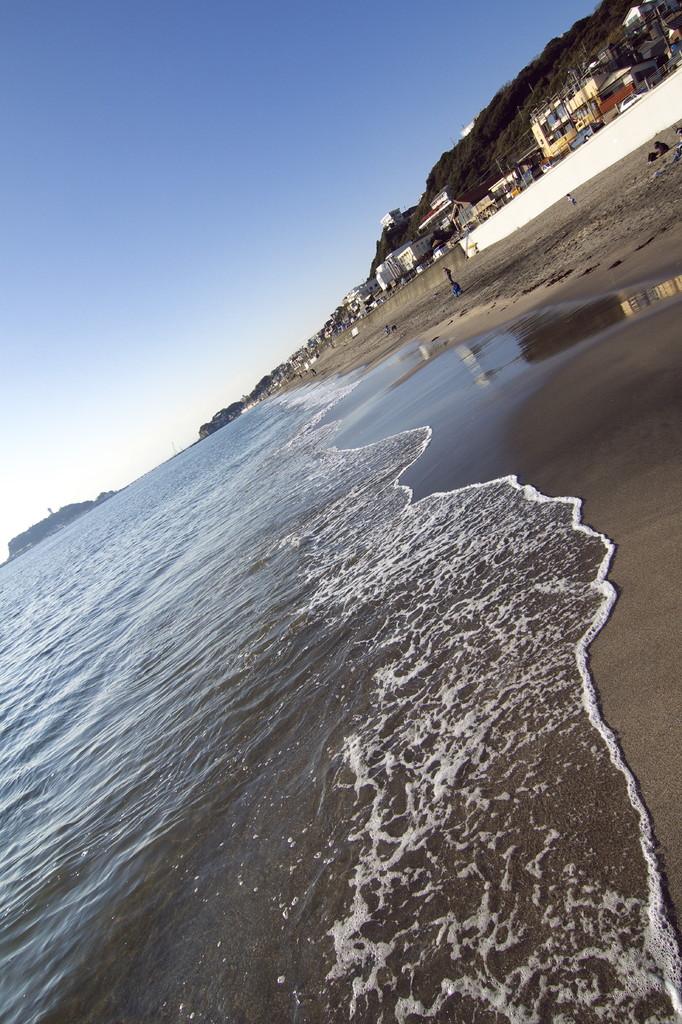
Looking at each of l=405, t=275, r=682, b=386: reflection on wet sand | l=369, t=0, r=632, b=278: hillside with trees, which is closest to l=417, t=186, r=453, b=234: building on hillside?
l=369, t=0, r=632, b=278: hillside with trees

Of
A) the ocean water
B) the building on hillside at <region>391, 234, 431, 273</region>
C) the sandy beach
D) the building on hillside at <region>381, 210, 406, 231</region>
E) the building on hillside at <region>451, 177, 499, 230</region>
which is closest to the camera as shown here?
the ocean water

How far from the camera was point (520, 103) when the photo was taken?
101250 millimetres

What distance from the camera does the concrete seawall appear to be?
23734 mm

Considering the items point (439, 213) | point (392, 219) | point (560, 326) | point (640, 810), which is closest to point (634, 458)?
point (640, 810)

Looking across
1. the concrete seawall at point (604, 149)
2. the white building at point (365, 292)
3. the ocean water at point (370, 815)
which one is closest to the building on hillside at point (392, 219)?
the white building at point (365, 292)

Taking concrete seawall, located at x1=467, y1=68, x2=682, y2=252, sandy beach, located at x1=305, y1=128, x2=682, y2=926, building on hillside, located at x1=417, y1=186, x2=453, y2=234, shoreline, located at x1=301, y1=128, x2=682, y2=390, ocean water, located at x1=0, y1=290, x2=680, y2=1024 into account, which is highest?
building on hillside, located at x1=417, y1=186, x2=453, y2=234

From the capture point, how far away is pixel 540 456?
882 cm

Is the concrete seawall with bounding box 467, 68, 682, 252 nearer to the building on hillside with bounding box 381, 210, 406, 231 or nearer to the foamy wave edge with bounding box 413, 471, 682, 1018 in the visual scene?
the foamy wave edge with bounding box 413, 471, 682, 1018

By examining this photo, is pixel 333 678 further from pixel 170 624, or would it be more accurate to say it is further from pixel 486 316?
pixel 486 316

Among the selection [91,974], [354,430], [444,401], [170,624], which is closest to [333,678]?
[91,974]

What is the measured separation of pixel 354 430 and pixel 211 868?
68.3ft

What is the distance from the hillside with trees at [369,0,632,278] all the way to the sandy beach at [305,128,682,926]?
260 feet

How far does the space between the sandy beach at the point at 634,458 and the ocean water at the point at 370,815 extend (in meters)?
0.21

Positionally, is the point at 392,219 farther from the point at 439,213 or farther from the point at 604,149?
the point at 604,149
